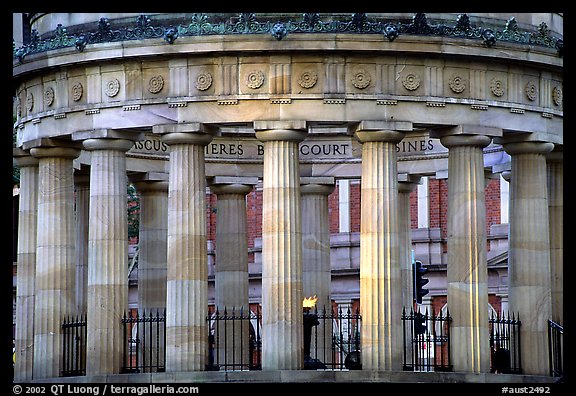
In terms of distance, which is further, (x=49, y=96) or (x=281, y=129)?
(x=49, y=96)

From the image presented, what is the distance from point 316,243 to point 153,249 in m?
5.23

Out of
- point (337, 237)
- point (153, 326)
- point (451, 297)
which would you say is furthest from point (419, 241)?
point (451, 297)

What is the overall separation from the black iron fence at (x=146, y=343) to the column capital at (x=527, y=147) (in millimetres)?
11095

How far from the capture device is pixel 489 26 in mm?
61531

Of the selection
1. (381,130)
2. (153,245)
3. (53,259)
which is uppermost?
(381,130)

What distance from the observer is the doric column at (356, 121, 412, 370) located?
194 feet

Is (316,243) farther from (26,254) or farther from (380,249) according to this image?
(380,249)

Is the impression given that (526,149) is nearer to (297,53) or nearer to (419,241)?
(297,53)

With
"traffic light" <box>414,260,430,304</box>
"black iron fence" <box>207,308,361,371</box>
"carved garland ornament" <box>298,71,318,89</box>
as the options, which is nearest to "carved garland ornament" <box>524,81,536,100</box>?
"carved garland ornament" <box>298,71,318,89</box>

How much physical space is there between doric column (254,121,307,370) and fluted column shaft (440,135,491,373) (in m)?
4.58

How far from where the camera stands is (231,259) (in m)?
69.5

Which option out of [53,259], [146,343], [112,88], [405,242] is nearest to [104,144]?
[112,88]

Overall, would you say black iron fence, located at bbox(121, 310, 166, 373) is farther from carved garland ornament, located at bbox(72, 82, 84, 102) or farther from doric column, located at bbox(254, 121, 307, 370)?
carved garland ornament, located at bbox(72, 82, 84, 102)

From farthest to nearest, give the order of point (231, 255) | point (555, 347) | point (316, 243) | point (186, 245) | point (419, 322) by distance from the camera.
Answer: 1. point (316, 243)
2. point (231, 255)
3. point (555, 347)
4. point (419, 322)
5. point (186, 245)
